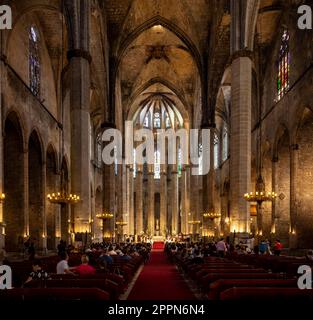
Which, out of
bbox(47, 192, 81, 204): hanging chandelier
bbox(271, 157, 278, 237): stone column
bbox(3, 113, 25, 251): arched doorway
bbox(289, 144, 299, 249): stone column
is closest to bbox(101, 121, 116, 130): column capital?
bbox(3, 113, 25, 251): arched doorway

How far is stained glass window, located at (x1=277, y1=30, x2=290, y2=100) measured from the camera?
27.2 meters

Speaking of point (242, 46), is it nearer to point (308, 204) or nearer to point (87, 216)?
point (308, 204)

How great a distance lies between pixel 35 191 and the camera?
94.0 feet

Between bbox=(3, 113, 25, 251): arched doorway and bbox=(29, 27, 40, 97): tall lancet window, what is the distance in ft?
12.8

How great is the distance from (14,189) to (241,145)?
13.4m

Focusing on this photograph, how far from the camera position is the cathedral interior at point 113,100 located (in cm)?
2064

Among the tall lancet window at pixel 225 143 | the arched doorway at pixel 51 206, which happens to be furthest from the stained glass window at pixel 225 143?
the arched doorway at pixel 51 206

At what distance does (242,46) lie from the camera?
2105cm

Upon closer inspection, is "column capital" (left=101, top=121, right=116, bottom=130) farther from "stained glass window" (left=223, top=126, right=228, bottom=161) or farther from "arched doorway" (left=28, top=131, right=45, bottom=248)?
"stained glass window" (left=223, top=126, right=228, bottom=161)

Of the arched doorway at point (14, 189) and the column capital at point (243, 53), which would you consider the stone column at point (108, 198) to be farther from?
the column capital at point (243, 53)
